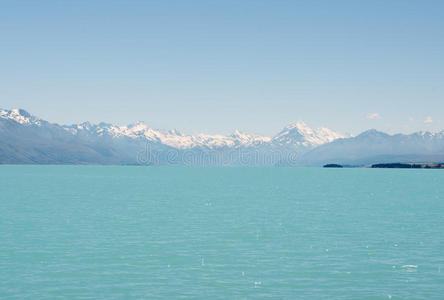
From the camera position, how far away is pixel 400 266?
41875mm

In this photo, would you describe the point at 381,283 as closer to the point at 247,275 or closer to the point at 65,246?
the point at 247,275

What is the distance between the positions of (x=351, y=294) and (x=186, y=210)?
186 feet

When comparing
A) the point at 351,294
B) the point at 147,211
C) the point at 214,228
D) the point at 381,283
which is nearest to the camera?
the point at 351,294

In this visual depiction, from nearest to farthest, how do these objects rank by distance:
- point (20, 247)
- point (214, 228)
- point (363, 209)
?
point (20, 247)
point (214, 228)
point (363, 209)

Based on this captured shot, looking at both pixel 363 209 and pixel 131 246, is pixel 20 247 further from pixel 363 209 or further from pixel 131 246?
pixel 363 209

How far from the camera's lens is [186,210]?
290 ft

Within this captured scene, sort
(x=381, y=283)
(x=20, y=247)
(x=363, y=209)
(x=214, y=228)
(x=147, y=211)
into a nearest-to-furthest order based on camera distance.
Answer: (x=381, y=283) → (x=20, y=247) → (x=214, y=228) → (x=147, y=211) → (x=363, y=209)

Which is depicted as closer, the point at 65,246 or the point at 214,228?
the point at 65,246

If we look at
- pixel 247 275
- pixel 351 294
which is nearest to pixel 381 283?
pixel 351 294

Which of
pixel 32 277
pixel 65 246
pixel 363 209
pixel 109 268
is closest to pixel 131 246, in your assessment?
pixel 65 246

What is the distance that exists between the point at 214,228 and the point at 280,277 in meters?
27.1

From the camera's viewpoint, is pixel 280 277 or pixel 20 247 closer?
pixel 280 277

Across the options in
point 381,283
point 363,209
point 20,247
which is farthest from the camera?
point 363,209

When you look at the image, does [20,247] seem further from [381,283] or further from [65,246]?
[381,283]
